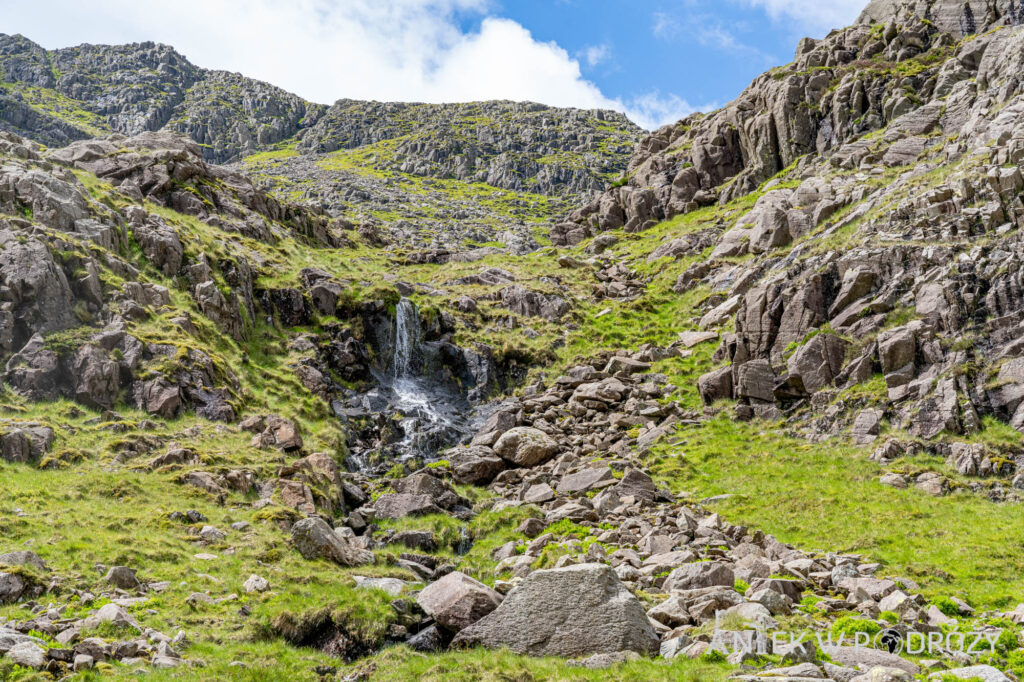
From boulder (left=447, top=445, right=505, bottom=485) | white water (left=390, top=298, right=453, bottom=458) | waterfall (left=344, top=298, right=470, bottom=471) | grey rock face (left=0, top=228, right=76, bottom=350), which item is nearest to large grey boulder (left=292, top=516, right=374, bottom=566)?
boulder (left=447, top=445, right=505, bottom=485)

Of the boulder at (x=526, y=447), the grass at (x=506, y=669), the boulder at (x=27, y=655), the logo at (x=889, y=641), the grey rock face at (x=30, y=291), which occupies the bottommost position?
the grass at (x=506, y=669)

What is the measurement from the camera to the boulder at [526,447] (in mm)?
37281

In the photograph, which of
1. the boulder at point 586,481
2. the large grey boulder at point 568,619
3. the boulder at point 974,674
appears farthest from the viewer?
the boulder at point 586,481

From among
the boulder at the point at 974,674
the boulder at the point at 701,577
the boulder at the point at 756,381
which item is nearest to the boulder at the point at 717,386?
the boulder at the point at 756,381

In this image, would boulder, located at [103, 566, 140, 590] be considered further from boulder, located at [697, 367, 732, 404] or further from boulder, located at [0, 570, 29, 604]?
boulder, located at [697, 367, 732, 404]

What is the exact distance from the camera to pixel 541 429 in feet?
132

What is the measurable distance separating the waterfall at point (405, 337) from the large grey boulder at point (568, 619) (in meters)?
34.5

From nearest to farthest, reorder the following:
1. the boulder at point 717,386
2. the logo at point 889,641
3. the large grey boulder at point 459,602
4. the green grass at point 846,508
→ the logo at point 889,641 → the large grey boulder at point 459,602 → the green grass at point 846,508 → the boulder at point 717,386

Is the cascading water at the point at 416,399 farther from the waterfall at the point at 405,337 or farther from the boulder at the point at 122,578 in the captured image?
the boulder at the point at 122,578

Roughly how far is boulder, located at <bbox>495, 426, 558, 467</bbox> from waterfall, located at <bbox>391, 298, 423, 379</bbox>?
14.7m

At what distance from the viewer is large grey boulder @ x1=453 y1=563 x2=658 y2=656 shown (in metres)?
15.7

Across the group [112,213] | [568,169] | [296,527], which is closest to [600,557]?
[296,527]

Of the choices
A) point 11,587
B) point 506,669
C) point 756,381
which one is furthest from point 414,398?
point 506,669

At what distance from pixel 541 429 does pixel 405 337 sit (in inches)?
700
